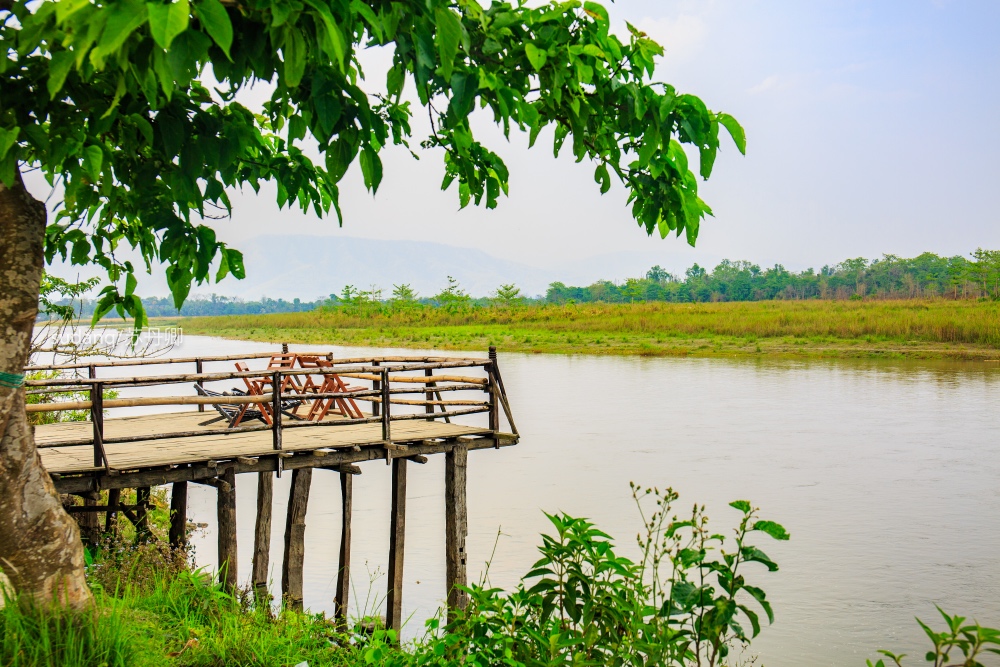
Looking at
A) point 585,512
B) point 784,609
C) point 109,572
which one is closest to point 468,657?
point 109,572

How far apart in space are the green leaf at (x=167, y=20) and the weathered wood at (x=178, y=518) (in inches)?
261

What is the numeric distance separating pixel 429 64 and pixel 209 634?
3.89 metres

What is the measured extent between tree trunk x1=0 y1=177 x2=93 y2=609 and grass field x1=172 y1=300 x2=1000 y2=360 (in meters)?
27.2

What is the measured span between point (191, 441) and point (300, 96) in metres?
5.68

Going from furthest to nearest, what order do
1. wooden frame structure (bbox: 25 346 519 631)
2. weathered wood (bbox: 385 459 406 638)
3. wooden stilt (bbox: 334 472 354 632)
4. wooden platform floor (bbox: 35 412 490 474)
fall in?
wooden stilt (bbox: 334 472 354 632) → weathered wood (bbox: 385 459 406 638) → wooden platform floor (bbox: 35 412 490 474) → wooden frame structure (bbox: 25 346 519 631)

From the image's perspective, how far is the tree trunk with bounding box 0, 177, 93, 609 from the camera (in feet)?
14.5

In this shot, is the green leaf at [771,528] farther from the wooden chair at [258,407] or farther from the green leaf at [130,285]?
the wooden chair at [258,407]

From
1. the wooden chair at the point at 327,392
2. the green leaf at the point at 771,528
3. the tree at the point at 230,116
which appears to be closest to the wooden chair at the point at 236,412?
the wooden chair at the point at 327,392

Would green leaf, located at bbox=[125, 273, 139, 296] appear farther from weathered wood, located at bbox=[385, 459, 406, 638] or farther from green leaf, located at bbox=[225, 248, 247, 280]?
weathered wood, located at bbox=[385, 459, 406, 638]

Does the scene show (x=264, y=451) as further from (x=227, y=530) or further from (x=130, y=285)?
(x=130, y=285)

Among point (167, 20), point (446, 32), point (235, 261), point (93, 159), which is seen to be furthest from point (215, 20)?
point (235, 261)

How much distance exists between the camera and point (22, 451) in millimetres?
4527

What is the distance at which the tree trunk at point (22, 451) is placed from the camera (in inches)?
174

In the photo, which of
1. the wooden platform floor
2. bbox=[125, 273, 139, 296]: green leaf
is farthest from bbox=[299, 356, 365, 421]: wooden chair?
bbox=[125, 273, 139, 296]: green leaf
